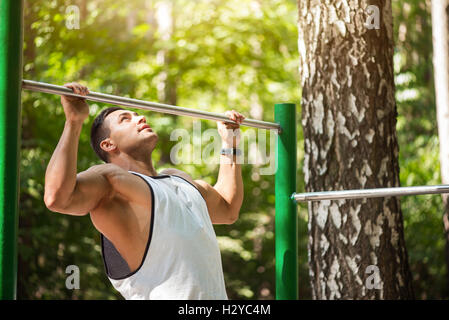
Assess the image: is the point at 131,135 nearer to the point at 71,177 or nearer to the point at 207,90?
the point at 71,177

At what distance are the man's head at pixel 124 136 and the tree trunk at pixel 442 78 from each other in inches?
114

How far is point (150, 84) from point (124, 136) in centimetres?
707

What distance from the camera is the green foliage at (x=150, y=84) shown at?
718 cm

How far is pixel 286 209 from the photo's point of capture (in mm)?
2295

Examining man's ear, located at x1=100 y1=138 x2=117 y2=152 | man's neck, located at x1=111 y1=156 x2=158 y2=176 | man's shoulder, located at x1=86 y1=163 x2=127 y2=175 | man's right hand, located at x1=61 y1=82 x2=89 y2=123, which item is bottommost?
man's shoulder, located at x1=86 y1=163 x2=127 y2=175

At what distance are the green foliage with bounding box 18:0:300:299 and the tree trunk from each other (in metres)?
3.94

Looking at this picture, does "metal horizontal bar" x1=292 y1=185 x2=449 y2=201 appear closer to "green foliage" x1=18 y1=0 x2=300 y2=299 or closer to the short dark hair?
the short dark hair

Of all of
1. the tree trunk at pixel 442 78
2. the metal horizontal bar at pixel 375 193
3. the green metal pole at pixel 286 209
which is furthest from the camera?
the tree trunk at pixel 442 78

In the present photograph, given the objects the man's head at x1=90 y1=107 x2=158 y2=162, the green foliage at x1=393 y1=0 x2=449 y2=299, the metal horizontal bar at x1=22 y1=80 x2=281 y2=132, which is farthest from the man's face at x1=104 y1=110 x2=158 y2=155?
the green foliage at x1=393 y1=0 x2=449 y2=299

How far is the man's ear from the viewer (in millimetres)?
2088

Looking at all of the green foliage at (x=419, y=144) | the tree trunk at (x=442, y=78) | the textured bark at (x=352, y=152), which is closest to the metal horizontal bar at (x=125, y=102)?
the textured bark at (x=352, y=152)

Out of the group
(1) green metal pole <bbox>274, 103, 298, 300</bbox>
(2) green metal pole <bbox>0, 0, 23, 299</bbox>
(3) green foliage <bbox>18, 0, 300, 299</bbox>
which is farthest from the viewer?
(3) green foliage <bbox>18, 0, 300, 299</bbox>

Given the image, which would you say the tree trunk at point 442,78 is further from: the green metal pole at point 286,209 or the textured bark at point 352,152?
the green metal pole at point 286,209
